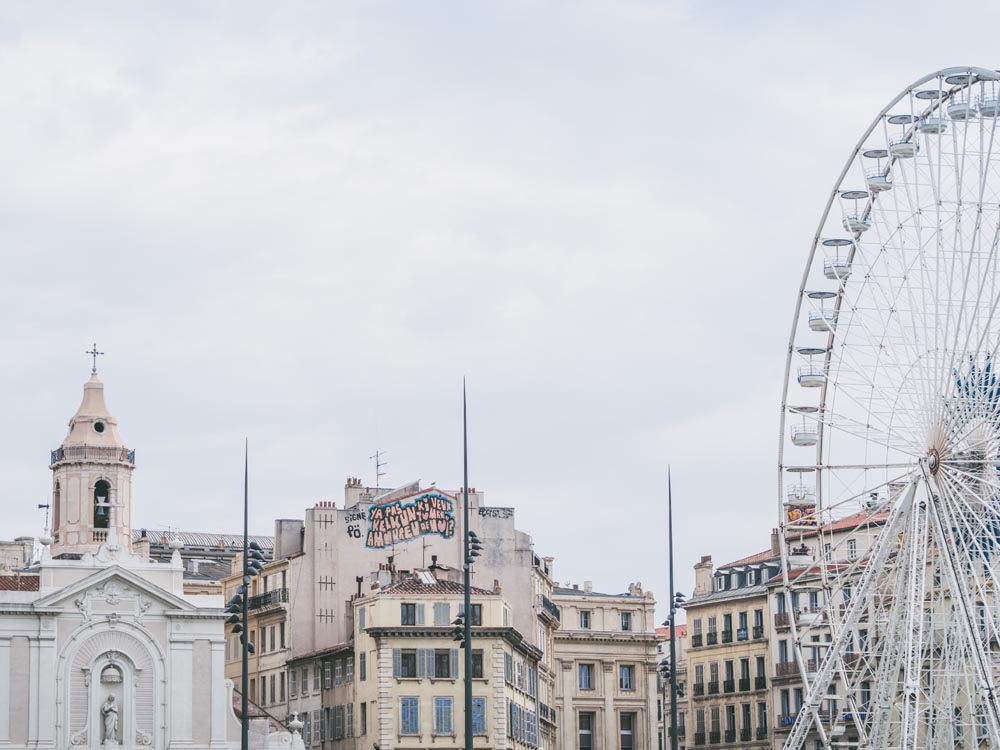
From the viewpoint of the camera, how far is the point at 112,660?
101500 millimetres

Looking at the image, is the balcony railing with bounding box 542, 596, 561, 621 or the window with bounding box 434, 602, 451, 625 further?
the balcony railing with bounding box 542, 596, 561, 621

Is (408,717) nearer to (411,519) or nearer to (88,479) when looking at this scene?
(411,519)

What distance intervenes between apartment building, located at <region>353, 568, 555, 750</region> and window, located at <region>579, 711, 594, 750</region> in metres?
29.1

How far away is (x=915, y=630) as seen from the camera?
77562 mm

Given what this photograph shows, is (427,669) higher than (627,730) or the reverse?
higher

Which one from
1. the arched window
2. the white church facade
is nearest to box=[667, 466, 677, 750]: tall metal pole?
the white church facade

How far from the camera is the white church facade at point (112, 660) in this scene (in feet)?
325

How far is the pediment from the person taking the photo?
331 feet

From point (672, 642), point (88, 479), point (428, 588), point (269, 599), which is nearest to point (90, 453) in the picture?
point (88, 479)

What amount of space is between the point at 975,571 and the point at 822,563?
24.1 feet

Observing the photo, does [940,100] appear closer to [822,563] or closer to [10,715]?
[822,563]

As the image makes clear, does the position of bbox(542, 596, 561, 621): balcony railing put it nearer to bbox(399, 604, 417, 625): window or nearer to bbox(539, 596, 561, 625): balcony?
bbox(539, 596, 561, 625): balcony

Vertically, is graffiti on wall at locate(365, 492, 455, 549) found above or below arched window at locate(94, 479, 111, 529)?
below

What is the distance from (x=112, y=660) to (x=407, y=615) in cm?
1901
